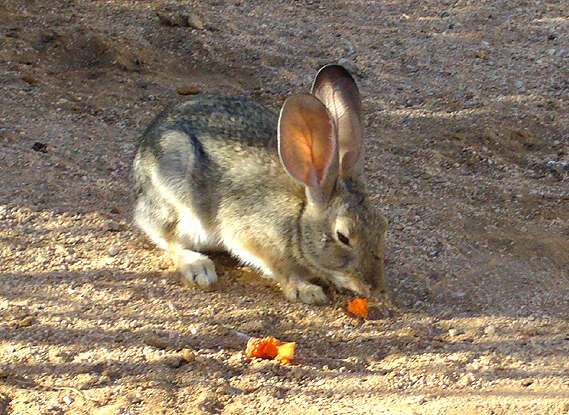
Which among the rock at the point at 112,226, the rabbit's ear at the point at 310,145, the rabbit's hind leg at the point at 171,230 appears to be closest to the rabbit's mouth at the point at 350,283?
the rabbit's ear at the point at 310,145

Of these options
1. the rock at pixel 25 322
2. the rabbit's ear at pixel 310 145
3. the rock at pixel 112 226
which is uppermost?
the rabbit's ear at pixel 310 145

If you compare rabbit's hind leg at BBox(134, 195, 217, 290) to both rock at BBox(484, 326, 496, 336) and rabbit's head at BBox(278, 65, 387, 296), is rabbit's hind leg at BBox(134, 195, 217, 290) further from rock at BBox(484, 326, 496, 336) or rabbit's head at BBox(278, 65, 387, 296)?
rock at BBox(484, 326, 496, 336)

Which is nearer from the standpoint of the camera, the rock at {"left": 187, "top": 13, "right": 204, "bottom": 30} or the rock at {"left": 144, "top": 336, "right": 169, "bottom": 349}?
the rock at {"left": 144, "top": 336, "right": 169, "bottom": 349}

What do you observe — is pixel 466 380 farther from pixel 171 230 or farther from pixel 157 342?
pixel 171 230

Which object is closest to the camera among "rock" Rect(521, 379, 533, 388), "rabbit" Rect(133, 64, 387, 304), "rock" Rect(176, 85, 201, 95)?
"rock" Rect(521, 379, 533, 388)

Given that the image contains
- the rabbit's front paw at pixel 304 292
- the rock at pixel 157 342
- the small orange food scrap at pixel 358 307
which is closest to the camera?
the rock at pixel 157 342

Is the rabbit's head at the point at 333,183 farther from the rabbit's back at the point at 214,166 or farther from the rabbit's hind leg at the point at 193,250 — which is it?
the rabbit's hind leg at the point at 193,250

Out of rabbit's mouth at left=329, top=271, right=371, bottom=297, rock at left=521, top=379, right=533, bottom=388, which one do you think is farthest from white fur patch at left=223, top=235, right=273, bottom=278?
rock at left=521, top=379, right=533, bottom=388
